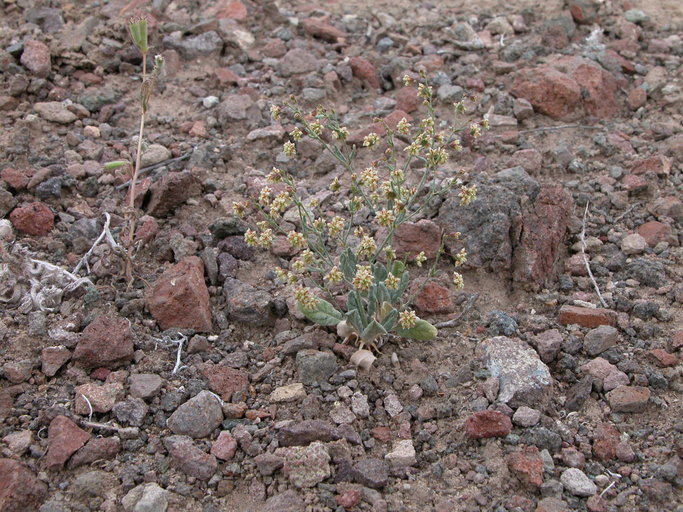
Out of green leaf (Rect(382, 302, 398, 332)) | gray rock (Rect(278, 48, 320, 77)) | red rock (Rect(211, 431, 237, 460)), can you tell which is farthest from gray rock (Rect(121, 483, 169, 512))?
gray rock (Rect(278, 48, 320, 77))

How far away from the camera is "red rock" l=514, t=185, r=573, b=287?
4035 millimetres

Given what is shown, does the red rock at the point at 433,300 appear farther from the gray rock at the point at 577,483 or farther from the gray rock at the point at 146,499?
the gray rock at the point at 146,499

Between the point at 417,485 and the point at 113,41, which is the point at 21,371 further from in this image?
the point at 113,41

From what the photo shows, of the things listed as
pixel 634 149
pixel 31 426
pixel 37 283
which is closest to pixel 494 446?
pixel 31 426

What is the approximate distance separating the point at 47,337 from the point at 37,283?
345 mm

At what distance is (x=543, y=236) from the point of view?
4113 millimetres

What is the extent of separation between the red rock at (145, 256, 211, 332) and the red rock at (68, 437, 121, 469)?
0.74 meters

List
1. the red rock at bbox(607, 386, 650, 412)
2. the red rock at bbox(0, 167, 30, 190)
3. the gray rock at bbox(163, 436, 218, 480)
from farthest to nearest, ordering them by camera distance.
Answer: the red rock at bbox(0, 167, 30, 190)
the red rock at bbox(607, 386, 650, 412)
the gray rock at bbox(163, 436, 218, 480)

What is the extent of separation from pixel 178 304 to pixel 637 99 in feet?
12.0

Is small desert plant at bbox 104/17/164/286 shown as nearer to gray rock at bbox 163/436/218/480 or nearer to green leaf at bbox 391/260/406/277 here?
gray rock at bbox 163/436/218/480

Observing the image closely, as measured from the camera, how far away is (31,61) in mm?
5180

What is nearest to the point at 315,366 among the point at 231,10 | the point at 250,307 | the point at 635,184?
the point at 250,307

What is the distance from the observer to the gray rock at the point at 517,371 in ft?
11.0

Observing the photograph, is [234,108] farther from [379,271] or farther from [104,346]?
[104,346]
